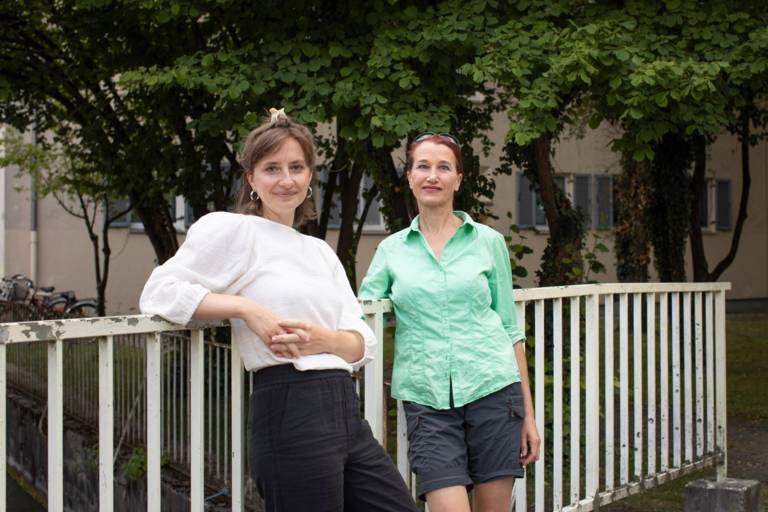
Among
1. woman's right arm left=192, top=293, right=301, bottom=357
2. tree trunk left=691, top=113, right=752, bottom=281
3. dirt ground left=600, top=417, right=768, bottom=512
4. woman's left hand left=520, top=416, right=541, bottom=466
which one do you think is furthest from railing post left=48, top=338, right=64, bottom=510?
tree trunk left=691, top=113, right=752, bottom=281

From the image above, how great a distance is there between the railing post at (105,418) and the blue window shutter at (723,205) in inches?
1019

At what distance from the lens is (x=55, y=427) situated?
2.70m

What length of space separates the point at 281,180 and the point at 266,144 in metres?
0.10

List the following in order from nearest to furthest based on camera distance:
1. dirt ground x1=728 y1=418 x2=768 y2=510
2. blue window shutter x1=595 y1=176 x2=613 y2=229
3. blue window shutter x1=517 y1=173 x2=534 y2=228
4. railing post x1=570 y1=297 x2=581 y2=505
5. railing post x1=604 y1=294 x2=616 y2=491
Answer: railing post x1=570 y1=297 x2=581 y2=505
railing post x1=604 y1=294 x2=616 y2=491
dirt ground x1=728 y1=418 x2=768 y2=510
blue window shutter x1=517 y1=173 x2=534 y2=228
blue window shutter x1=595 y1=176 x2=613 y2=229

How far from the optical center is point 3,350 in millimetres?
2529

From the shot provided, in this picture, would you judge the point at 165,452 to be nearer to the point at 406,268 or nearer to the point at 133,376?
the point at 133,376

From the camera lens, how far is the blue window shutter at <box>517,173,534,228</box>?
23.8 m

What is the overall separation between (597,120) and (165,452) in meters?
4.08

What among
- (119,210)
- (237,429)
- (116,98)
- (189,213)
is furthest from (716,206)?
(237,429)

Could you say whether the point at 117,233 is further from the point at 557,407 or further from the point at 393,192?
the point at 557,407

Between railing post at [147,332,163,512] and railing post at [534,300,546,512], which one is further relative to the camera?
railing post at [534,300,546,512]

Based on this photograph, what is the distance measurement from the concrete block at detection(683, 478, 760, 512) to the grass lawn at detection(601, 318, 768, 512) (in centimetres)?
76

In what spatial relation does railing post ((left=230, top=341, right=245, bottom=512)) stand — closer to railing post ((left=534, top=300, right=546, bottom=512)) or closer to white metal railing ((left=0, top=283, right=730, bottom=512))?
white metal railing ((left=0, top=283, right=730, bottom=512))

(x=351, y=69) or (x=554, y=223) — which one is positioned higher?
(x=351, y=69)
